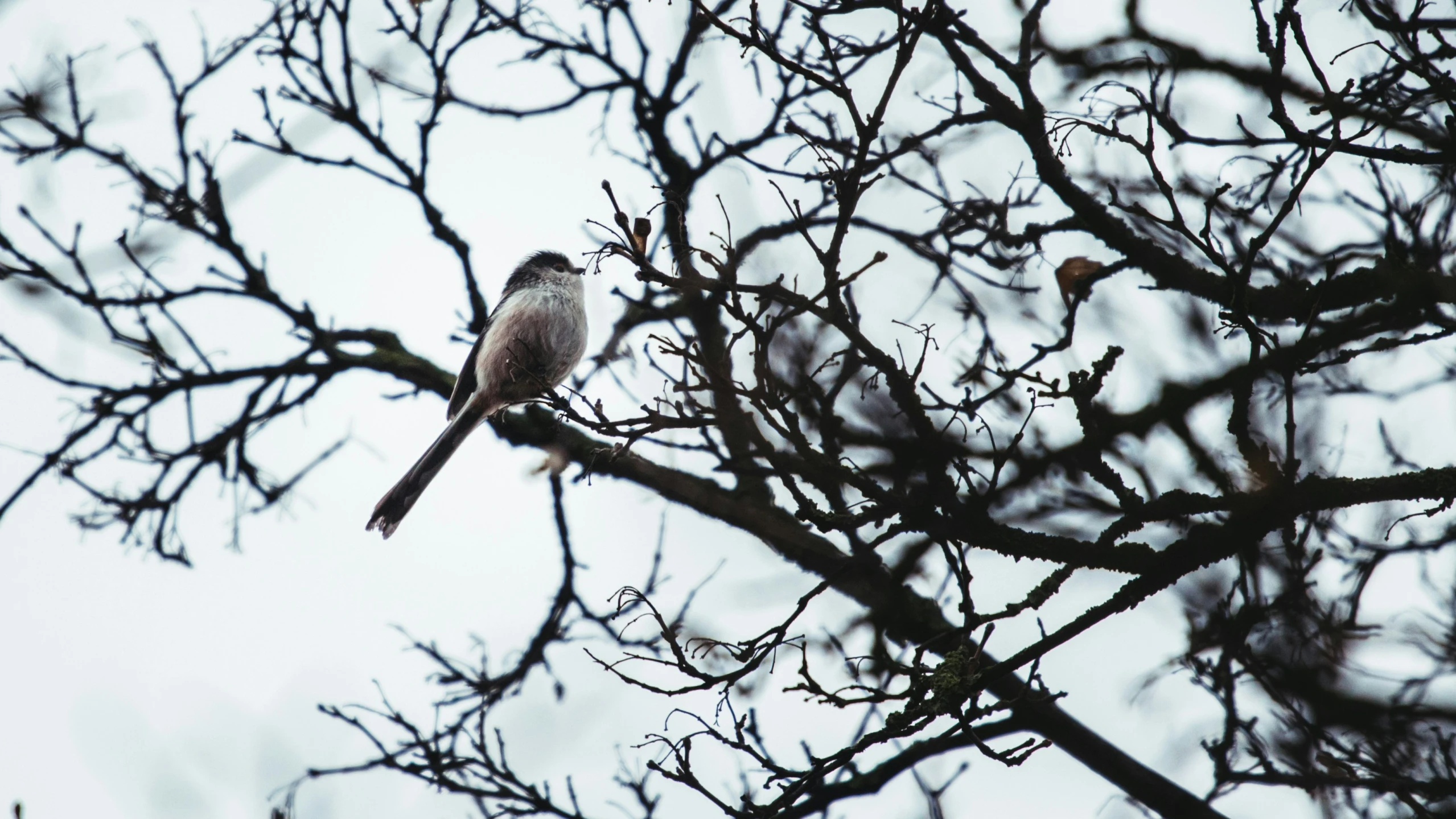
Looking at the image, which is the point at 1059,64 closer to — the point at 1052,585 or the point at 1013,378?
the point at 1013,378

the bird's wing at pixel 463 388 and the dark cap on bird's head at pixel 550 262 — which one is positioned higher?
the dark cap on bird's head at pixel 550 262

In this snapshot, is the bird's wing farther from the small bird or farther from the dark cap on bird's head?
the dark cap on bird's head

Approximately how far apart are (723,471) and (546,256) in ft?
14.9

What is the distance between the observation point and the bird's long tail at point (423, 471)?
17.1 feet

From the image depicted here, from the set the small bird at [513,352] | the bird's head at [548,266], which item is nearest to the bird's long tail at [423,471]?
the small bird at [513,352]

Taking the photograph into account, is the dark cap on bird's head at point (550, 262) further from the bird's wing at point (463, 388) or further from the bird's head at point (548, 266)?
the bird's wing at point (463, 388)

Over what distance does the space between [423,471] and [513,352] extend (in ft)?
3.42

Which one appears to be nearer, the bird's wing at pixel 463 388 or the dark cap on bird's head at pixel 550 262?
the bird's wing at pixel 463 388

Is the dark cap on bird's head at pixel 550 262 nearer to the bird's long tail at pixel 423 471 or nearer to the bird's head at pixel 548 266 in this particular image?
the bird's head at pixel 548 266

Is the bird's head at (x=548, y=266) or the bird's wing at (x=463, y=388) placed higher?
the bird's head at (x=548, y=266)

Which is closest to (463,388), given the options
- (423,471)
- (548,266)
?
(423,471)

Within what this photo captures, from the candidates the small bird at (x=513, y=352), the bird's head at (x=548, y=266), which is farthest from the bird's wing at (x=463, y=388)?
the bird's head at (x=548, y=266)

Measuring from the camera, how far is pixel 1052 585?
2.71 meters

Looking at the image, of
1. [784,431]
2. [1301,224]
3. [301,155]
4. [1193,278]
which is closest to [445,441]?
[301,155]
